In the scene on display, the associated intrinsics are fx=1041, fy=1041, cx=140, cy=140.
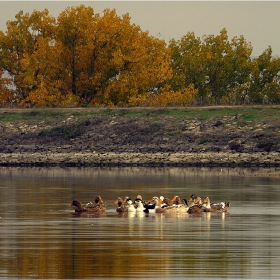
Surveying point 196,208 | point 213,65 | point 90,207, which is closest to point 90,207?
point 90,207

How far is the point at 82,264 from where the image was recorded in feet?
59.0

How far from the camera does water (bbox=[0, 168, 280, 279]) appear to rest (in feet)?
56.9

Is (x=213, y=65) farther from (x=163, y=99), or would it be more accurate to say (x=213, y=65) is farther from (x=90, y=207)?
(x=90, y=207)

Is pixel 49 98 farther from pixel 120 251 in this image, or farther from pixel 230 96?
pixel 120 251

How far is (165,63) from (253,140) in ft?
83.2

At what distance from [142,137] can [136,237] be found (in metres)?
47.0

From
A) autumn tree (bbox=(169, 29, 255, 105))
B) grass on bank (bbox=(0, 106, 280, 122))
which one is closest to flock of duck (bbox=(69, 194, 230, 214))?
grass on bank (bbox=(0, 106, 280, 122))

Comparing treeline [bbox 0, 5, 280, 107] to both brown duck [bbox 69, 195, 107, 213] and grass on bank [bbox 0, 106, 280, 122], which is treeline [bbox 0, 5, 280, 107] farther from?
brown duck [bbox 69, 195, 107, 213]

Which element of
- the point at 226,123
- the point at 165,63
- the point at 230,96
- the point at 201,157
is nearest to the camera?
the point at 201,157

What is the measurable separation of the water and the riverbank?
24984 mm

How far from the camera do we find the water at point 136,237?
17.3 m

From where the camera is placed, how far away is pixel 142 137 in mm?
69000

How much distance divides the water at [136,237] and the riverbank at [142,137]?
25.0m

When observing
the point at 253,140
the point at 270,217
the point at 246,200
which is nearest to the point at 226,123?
the point at 253,140
